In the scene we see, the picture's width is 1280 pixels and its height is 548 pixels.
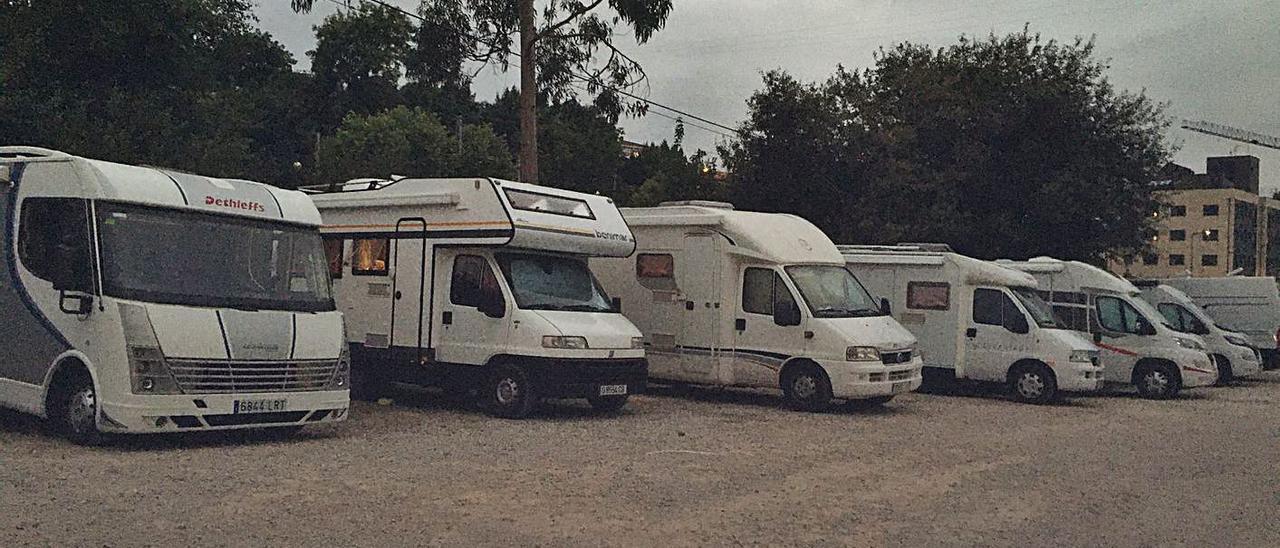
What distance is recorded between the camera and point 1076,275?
2259 cm

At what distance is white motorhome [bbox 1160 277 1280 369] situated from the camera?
28.2 m

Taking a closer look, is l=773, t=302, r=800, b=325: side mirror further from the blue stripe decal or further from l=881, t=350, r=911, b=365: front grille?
the blue stripe decal

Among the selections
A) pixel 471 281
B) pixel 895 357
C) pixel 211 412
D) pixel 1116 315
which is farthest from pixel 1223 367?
pixel 211 412

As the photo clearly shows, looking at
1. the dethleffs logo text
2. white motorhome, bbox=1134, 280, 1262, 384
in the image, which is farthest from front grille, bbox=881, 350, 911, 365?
white motorhome, bbox=1134, 280, 1262, 384

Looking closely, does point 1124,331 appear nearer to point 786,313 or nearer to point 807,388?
point 807,388

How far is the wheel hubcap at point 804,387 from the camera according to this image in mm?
17188

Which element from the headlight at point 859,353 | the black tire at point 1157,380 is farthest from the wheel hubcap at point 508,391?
the black tire at point 1157,380

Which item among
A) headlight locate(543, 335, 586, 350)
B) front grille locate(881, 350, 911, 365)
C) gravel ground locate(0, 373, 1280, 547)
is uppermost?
headlight locate(543, 335, 586, 350)

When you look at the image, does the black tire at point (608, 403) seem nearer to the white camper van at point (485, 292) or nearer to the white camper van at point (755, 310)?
the white camper van at point (485, 292)

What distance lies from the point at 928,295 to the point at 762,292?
4199mm

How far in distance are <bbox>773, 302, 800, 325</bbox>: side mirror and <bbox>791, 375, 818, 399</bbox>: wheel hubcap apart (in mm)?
766

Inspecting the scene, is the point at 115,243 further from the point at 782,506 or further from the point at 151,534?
the point at 782,506

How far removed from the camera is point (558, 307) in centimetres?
1525

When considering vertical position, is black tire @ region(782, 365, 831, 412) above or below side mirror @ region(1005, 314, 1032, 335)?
below
